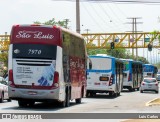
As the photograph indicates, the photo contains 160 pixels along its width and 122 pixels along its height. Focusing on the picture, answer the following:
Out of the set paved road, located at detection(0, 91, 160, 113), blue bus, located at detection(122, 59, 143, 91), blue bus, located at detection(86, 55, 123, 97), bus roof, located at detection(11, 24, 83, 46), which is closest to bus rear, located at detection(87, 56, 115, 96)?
blue bus, located at detection(86, 55, 123, 97)

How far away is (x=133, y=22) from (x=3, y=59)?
4738 centimetres

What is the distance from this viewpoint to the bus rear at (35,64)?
26.3 m

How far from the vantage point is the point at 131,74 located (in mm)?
58219

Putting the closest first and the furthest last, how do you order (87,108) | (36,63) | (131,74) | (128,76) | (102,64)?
(36,63), (87,108), (102,64), (128,76), (131,74)

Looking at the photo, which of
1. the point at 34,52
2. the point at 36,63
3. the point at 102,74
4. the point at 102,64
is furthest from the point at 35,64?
the point at 102,74

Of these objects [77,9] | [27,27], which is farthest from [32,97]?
[77,9]

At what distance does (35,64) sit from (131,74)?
3257cm

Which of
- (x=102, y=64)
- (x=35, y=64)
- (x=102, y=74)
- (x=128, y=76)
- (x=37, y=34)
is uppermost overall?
(x=37, y=34)

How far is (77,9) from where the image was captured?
5275 centimetres

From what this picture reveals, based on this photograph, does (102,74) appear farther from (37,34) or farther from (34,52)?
(34,52)

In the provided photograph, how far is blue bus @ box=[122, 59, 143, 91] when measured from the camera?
5664cm

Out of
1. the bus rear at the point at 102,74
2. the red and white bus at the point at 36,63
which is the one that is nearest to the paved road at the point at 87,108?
the red and white bus at the point at 36,63

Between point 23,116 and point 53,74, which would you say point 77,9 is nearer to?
point 53,74

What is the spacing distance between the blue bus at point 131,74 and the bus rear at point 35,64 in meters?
27.7
